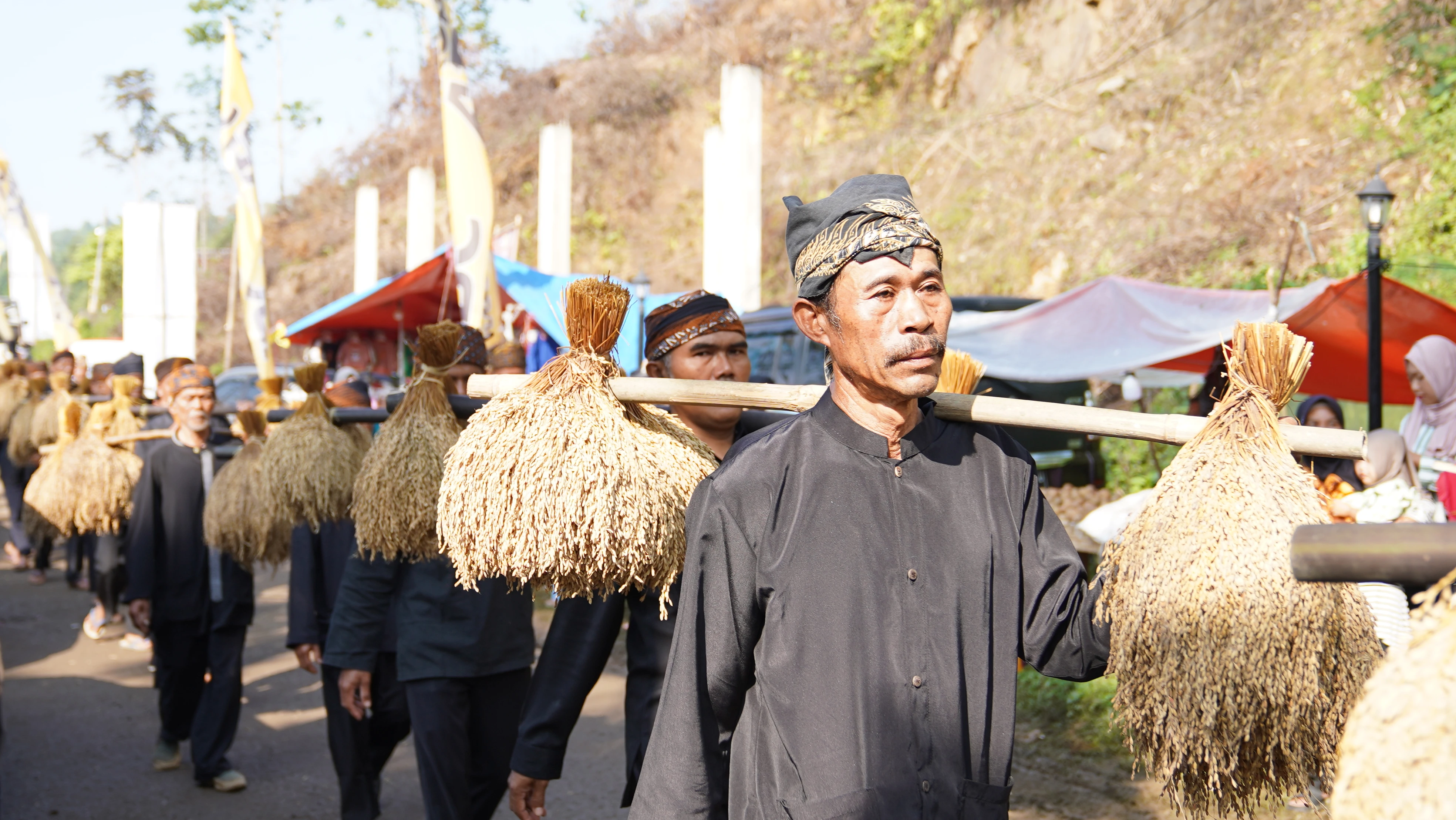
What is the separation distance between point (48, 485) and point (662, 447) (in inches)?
256

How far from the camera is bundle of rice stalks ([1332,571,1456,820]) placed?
93 cm

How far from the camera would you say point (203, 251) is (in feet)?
140

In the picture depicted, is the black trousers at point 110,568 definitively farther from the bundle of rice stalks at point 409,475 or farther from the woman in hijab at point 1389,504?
the woman in hijab at point 1389,504

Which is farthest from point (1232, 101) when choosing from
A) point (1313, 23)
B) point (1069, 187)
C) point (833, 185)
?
point (833, 185)

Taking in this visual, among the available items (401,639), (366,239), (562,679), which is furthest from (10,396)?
(562,679)

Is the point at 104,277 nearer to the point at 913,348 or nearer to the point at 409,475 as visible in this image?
the point at 409,475

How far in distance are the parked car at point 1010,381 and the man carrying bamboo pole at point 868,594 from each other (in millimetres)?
8169

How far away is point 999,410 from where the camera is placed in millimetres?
2162

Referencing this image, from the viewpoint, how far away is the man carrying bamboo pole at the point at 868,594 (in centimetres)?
198

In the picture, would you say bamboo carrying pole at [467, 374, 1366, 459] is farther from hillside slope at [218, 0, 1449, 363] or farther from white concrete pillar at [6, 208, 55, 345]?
white concrete pillar at [6, 208, 55, 345]

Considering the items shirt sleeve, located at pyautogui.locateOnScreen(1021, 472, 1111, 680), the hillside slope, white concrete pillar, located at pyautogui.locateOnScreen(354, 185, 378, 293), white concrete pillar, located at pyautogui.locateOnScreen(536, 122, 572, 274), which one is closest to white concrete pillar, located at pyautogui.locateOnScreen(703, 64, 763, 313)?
white concrete pillar, located at pyautogui.locateOnScreen(536, 122, 572, 274)

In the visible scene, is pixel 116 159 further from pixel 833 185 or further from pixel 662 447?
pixel 662 447

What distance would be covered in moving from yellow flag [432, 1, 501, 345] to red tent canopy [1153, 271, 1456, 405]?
5965 mm

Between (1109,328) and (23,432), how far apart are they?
33.0 ft
